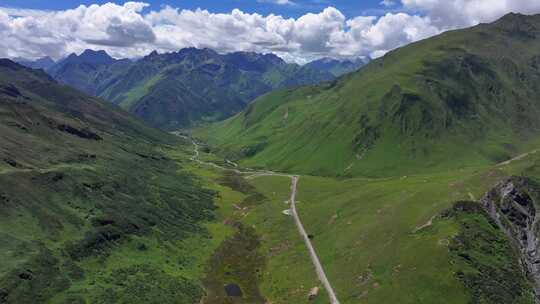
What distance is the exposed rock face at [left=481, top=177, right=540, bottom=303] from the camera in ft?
370

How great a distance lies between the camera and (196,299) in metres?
116

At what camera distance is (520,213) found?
123 meters

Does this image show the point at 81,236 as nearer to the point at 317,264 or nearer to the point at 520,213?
the point at 317,264

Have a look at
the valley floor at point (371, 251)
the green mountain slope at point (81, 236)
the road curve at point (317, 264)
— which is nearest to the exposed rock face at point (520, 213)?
the valley floor at point (371, 251)

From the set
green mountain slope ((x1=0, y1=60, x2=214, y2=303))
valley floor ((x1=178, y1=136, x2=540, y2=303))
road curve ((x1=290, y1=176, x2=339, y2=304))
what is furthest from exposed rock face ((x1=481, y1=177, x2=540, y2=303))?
green mountain slope ((x1=0, y1=60, x2=214, y2=303))

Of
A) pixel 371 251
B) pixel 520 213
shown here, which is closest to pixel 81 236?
pixel 371 251

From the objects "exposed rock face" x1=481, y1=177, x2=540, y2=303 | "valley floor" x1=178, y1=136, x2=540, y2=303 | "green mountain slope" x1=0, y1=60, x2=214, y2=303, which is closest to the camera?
"valley floor" x1=178, y1=136, x2=540, y2=303

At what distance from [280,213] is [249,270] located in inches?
2137

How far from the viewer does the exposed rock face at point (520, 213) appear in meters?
113

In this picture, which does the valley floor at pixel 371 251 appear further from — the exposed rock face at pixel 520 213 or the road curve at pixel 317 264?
the exposed rock face at pixel 520 213

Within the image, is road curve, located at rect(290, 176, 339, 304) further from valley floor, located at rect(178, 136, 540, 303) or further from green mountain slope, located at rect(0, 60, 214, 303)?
green mountain slope, located at rect(0, 60, 214, 303)

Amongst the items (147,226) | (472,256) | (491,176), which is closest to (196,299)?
(147,226)

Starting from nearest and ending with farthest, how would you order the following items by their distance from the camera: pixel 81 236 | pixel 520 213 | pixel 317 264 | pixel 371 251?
pixel 371 251, pixel 520 213, pixel 317 264, pixel 81 236

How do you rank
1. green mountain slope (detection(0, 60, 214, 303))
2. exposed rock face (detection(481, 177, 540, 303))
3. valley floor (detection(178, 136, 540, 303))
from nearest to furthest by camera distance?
1. valley floor (detection(178, 136, 540, 303))
2. green mountain slope (detection(0, 60, 214, 303))
3. exposed rock face (detection(481, 177, 540, 303))
